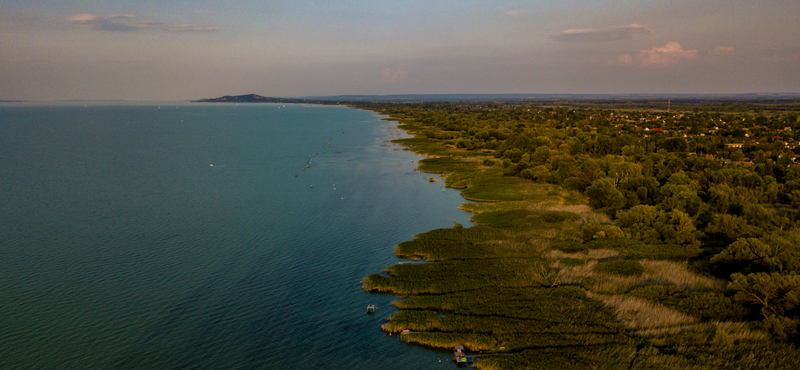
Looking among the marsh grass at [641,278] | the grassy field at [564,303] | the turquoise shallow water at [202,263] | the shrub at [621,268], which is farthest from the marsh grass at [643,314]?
the turquoise shallow water at [202,263]

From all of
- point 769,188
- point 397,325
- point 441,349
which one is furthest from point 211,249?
point 769,188

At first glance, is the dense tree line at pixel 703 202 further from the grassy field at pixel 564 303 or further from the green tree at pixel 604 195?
the grassy field at pixel 564 303

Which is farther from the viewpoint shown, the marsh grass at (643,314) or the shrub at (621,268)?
the shrub at (621,268)

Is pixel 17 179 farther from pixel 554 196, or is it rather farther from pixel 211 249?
pixel 554 196

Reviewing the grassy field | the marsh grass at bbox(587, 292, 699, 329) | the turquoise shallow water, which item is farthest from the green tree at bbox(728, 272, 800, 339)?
the turquoise shallow water

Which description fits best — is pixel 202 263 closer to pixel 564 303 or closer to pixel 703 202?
pixel 564 303

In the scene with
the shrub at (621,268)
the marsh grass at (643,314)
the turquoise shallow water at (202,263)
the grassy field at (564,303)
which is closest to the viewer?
the grassy field at (564,303)
